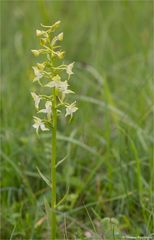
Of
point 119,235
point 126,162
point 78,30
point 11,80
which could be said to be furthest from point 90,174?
point 78,30

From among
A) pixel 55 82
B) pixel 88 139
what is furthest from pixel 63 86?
pixel 88 139

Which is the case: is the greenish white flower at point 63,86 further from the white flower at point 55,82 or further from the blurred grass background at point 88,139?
the blurred grass background at point 88,139

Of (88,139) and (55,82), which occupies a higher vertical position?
(55,82)

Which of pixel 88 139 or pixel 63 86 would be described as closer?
pixel 63 86

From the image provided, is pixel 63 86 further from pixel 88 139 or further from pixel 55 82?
pixel 88 139

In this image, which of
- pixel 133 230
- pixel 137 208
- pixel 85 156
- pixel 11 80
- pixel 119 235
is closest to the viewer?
pixel 119 235

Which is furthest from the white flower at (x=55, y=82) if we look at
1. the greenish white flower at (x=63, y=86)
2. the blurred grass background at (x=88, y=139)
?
the blurred grass background at (x=88, y=139)

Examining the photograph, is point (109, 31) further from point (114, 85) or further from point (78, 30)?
point (114, 85)

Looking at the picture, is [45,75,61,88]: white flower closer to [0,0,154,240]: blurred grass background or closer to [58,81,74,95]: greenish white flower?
[58,81,74,95]: greenish white flower

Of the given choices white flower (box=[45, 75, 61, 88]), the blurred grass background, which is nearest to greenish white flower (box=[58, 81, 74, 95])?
white flower (box=[45, 75, 61, 88])
